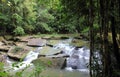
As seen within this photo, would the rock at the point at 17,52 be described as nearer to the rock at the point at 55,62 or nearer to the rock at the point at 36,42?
the rock at the point at 36,42

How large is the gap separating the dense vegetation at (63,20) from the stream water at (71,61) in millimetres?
1357

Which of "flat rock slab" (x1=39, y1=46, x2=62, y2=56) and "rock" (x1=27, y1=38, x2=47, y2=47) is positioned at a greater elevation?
"rock" (x1=27, y1=38, x2=47, y2=47)

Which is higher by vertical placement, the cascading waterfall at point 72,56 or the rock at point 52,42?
the rock at point 52,42

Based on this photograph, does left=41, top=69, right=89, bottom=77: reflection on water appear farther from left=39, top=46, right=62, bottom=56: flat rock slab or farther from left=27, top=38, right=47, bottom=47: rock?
left=27, top=38, right=47, bottom=47: rock

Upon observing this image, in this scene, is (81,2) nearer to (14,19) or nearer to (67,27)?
(14,19)

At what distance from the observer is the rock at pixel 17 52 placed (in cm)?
1363

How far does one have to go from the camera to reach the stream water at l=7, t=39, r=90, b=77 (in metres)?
10.9

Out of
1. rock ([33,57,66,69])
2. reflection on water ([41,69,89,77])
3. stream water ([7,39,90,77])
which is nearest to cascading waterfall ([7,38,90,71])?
stream water ([7,39,90,77])

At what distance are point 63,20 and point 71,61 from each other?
15.6ft

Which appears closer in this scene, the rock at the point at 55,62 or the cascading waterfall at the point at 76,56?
the rock at the point at 55,62

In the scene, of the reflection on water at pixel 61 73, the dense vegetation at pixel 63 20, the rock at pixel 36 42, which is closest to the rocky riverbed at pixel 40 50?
the rock at pixel 36 42

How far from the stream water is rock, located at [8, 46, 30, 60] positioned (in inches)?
10.4

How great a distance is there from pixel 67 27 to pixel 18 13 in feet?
16.9

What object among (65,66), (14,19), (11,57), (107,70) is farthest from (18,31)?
(107,70)
